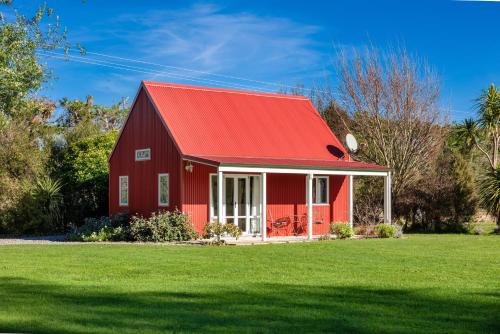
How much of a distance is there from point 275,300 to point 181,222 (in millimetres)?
13321

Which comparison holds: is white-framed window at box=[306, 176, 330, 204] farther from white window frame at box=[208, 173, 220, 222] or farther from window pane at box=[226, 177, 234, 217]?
white window frame at box=[208, 173, 220, 222]

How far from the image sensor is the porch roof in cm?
2258

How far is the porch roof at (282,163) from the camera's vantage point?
22584mm

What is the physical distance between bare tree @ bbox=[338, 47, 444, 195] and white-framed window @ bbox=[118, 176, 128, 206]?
11443mm

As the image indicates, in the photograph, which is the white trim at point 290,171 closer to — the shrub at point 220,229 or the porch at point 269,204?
the porch at point 269,204

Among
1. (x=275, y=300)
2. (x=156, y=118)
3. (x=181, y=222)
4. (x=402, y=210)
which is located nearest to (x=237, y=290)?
(x=275, y=300)

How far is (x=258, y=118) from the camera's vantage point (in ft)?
90.5

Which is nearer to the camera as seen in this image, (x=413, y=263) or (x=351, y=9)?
(x=413, y=263)

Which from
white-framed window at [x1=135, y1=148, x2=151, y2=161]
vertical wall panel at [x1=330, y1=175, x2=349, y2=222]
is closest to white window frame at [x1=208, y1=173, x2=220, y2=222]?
white-framed window at [x1=135, y1=148, x2=151, y2=161]

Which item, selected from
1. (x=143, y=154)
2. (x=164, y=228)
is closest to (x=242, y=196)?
(x=164, y=228)

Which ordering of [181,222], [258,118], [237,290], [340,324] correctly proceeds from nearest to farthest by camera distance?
[340,324] → [237,290] → [181,222] → [258,118]

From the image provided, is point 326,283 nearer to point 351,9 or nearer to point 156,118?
point 351,9

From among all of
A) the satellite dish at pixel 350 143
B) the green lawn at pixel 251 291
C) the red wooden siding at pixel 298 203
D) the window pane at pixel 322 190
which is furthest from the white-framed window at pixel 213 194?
the satellite dish at pixel 350 143

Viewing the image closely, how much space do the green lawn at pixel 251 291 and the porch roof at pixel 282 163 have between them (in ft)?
15.4
